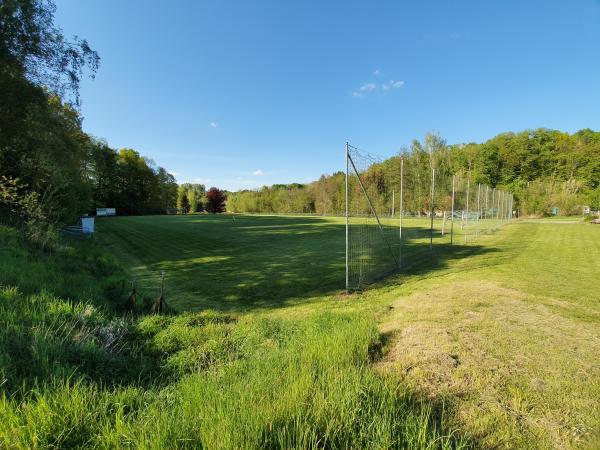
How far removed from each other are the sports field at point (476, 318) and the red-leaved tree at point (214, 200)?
76977 millimetres

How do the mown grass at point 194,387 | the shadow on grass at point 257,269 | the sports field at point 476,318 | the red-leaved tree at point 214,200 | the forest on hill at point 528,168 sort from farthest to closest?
1. the red-leaved tree at point 214,200
2. the forest on hill at point 528,168
3. the shadow on grass at point 257,269
4. the sports field at point 476,318
5. the mown grass at point 194,387

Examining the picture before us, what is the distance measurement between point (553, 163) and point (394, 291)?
58863mm

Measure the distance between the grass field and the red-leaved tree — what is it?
265 ft

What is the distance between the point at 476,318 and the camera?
149 inches

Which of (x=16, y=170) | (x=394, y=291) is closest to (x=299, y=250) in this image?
(x=394, y=291)

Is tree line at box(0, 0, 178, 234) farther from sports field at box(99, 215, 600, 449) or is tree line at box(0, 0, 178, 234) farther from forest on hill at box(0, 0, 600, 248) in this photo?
sports field at box(99, 215, 600, 449)

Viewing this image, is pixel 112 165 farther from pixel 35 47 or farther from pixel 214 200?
pixel 35 47

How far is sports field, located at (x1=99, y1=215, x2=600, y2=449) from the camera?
6.54 feet

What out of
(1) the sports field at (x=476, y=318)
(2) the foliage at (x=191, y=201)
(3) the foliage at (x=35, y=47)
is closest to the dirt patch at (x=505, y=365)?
(1) the sports field at (x=476, y=318)

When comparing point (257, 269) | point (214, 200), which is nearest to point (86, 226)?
point (257, 269)

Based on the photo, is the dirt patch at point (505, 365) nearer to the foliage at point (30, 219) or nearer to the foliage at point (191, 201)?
the foliage at point (30, 219)

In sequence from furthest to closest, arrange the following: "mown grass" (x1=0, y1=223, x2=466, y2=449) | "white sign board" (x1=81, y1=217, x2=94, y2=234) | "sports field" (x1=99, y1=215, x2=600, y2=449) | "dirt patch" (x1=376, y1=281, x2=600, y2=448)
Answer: "white sign board" (x1=81, y1=217, x2=94, y2=234) → "sports field" (x1=99, y1=215, x2=600, y2=449) → "dirt patch" (x1=376, y1=281, x2=600, y2=448) → "mown grass" (x1=0, y1=223, x2=466, y2=449)

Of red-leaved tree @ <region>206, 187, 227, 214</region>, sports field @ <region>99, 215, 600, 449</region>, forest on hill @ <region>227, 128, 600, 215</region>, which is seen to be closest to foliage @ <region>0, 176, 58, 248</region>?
sports field @ <region>99, 215, 600, 449</region>

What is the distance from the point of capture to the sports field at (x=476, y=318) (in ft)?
6.54
